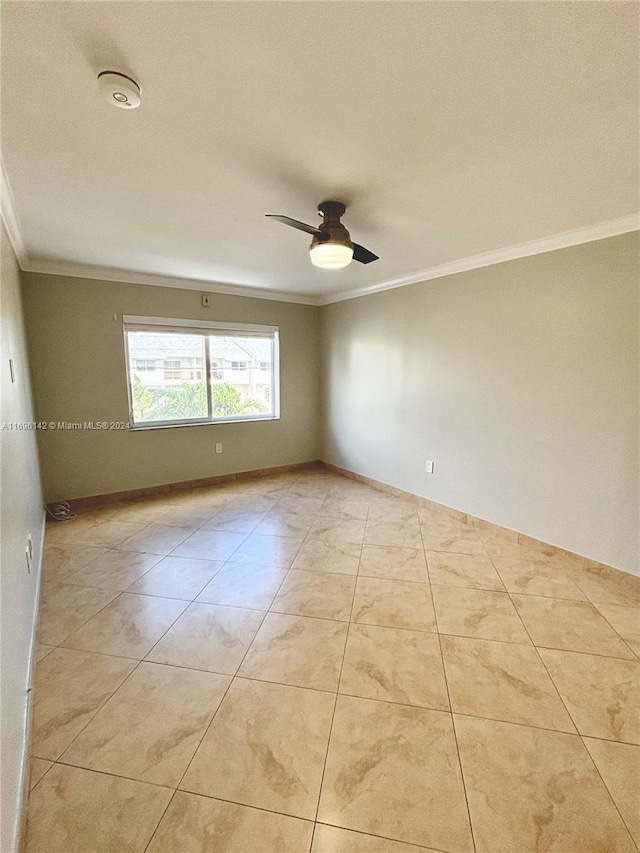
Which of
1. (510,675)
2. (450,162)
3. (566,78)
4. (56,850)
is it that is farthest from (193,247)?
(510,675)

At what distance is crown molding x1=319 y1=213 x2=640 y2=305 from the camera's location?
2.28 metres

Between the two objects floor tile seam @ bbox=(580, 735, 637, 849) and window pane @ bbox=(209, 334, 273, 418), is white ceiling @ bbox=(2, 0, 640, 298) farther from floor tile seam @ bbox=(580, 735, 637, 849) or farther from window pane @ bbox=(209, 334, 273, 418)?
floor tile seam @ bbox=(580, 735, 637, 849)

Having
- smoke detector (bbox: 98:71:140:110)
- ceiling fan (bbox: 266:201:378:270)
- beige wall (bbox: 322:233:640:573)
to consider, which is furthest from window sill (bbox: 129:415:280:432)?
smoke detector (bbox: 98:71:140:110)

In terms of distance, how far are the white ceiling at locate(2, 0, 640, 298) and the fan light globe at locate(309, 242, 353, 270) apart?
272 mm

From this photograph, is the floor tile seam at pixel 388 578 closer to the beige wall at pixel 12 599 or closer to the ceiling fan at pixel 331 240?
the beige wall at pixel 12 599

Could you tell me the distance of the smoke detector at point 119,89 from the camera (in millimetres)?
1171

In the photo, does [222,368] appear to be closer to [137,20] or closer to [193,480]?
[193,480]

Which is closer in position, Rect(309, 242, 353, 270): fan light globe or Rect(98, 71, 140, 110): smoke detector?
Rect(98, 71, 140, 110): smoke detector

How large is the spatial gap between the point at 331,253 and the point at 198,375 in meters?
2.76

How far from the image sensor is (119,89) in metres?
1.20

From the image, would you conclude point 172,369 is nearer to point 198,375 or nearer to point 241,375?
point 198,375

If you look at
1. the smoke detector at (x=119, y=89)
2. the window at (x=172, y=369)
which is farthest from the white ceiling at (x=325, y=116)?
the window at (x=172, y=369)

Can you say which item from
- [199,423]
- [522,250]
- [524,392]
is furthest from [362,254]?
[199,423]

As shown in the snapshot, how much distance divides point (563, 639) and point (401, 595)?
0.87 m
